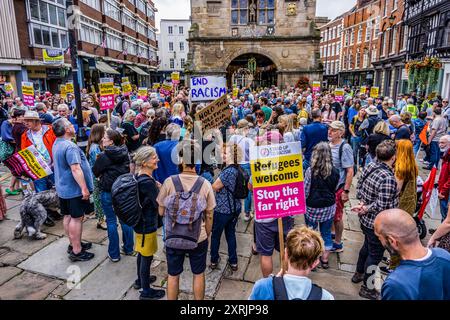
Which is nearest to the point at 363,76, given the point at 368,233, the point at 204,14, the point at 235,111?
the point at 204,14

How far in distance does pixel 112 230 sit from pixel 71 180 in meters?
0.89

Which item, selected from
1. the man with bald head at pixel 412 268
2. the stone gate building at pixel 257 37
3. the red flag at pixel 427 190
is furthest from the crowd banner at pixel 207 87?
the stone gate building at pixel 257 37

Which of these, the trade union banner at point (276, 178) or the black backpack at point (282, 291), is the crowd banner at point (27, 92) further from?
the black backpack at point (282, 291)

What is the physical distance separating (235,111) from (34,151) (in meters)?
7.11

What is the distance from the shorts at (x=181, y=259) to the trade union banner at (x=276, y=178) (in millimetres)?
702

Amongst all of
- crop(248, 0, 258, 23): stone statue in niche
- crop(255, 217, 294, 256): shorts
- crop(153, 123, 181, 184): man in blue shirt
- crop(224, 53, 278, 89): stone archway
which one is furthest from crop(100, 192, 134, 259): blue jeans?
crop(248, 0, 258, 23): stone statue in niche

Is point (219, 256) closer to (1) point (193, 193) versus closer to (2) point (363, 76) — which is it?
(1) point (193, 193)

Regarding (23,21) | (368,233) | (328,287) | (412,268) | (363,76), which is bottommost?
(328,287)

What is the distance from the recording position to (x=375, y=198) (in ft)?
11.5

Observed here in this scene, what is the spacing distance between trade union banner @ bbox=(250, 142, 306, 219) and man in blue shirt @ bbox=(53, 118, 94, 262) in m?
2.42

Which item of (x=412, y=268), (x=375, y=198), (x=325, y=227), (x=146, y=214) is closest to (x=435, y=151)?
(x=325, y=227)

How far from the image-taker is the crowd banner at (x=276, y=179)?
10.6 feet

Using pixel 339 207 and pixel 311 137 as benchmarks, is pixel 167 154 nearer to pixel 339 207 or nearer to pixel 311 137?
pixel 339 207

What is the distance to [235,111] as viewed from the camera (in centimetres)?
1084
